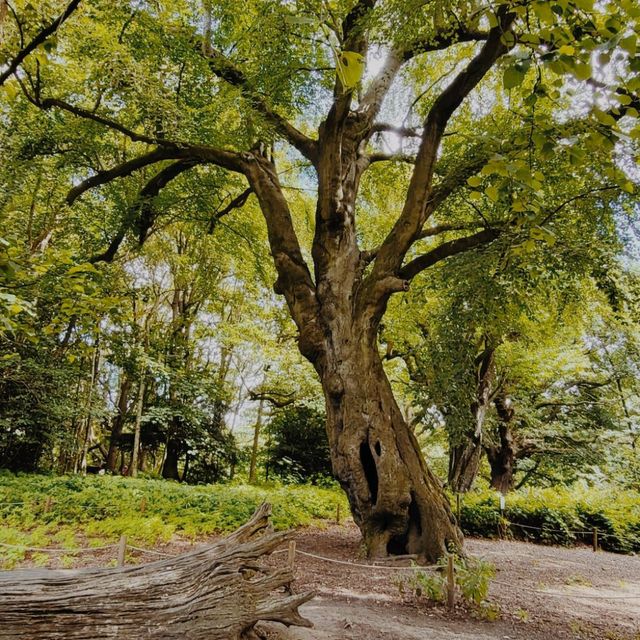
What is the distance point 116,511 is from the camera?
9.48 metres

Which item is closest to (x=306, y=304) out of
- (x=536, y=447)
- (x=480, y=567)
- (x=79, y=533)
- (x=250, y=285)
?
(x=480, y=567)

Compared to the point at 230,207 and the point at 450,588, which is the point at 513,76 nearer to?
the point at 450,588

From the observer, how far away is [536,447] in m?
16.1

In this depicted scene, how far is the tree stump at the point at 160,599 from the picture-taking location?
2797 millimetres

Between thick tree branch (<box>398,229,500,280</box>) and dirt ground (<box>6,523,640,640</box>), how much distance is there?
15.0 feet

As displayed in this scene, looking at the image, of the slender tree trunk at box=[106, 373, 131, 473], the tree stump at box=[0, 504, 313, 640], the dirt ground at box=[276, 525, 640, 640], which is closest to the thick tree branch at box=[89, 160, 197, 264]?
the tree stump at box=[0, 504, 313, 640]

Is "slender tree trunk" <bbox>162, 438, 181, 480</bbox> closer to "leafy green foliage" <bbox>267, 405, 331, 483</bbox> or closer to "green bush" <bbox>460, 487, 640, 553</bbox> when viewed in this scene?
"leafy green foliage" <bbox>267, 405, 331, 483</bbox>

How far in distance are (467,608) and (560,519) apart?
8201mm

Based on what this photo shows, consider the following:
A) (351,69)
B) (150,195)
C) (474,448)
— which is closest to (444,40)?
(150,195)

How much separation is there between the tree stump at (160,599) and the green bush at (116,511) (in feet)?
16.0

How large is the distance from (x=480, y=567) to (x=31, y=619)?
488 centimetres

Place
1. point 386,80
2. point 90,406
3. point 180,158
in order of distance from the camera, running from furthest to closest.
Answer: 1. point 90,406
2. point 386,80
3. point 180,158

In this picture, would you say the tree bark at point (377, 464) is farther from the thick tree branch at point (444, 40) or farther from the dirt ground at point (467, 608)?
the thick tree branch at point (444, 40)

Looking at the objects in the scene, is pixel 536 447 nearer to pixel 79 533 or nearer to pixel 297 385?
pixel 297 385
